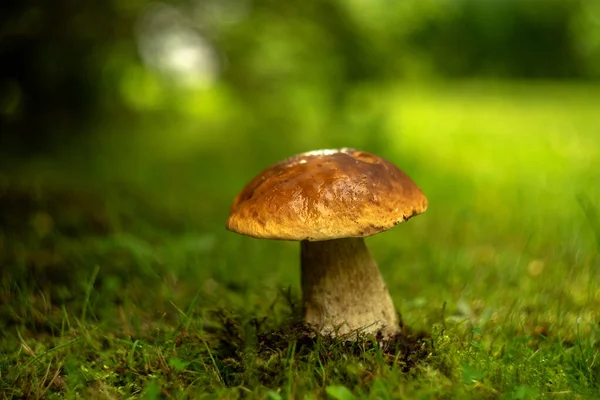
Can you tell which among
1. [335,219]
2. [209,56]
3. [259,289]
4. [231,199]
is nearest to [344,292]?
[335,219]

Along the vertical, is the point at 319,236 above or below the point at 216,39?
below

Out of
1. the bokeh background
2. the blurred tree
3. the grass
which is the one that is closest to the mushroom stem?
the grass

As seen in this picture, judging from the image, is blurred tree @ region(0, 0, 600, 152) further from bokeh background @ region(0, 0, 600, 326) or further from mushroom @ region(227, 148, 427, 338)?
mushroom @ region(227, 148, 427, 338)

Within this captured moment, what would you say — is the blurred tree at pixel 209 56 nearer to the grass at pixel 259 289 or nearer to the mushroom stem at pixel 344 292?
the grass at pixel 259 289

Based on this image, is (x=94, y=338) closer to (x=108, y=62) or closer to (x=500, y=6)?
(x=108, y=62)

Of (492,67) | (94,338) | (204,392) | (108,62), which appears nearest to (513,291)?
(204,392)

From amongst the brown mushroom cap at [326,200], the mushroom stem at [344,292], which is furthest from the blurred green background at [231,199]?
the brown mushroom cap at [326,200]
